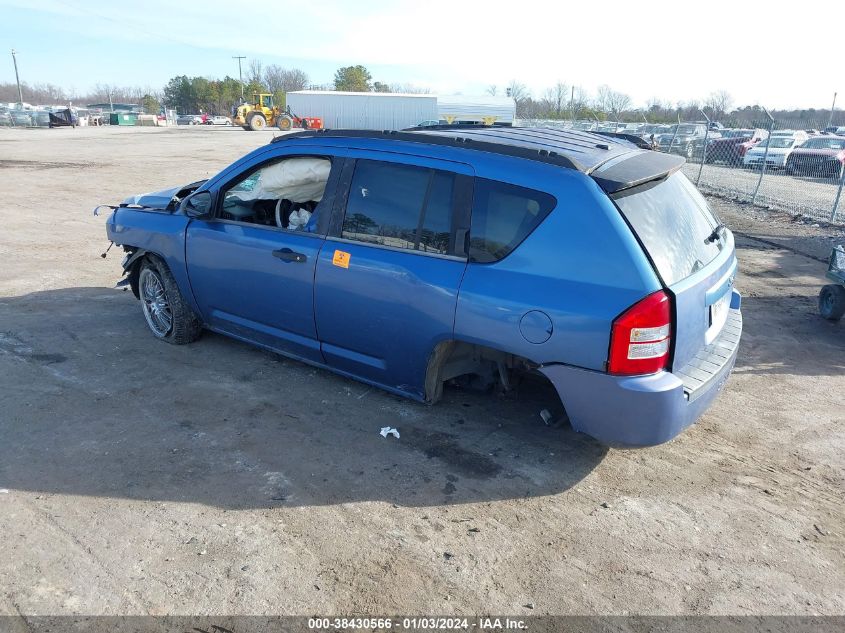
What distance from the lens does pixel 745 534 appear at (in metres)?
3.14

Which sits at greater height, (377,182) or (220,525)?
(377,182)

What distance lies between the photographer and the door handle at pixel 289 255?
4223mm

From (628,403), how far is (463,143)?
1.81m

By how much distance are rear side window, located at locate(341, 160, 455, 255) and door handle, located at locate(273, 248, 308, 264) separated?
1.16 ft

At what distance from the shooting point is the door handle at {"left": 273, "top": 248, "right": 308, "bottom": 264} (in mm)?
4223

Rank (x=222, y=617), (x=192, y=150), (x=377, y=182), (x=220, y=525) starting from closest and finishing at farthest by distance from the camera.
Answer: (x=222, y=617)
(x=220, y=525)
(x=377, y=182)
(x=192, y=150)

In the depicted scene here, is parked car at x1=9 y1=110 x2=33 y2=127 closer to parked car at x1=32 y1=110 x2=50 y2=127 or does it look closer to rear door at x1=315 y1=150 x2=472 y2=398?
parked car at x1=32 y1=110 x2=50 y2=127

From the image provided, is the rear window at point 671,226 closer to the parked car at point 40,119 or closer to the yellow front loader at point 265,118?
the yellow front loader at point 265,118

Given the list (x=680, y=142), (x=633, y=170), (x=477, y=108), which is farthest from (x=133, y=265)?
(x=477, y=108)

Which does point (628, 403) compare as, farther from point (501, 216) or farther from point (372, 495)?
point (372, 495)

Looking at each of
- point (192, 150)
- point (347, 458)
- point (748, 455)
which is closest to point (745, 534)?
point (748, 455)

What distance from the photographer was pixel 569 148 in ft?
12.4

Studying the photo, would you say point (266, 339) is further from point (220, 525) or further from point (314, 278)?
point (220, 525)

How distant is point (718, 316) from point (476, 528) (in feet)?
6.46
